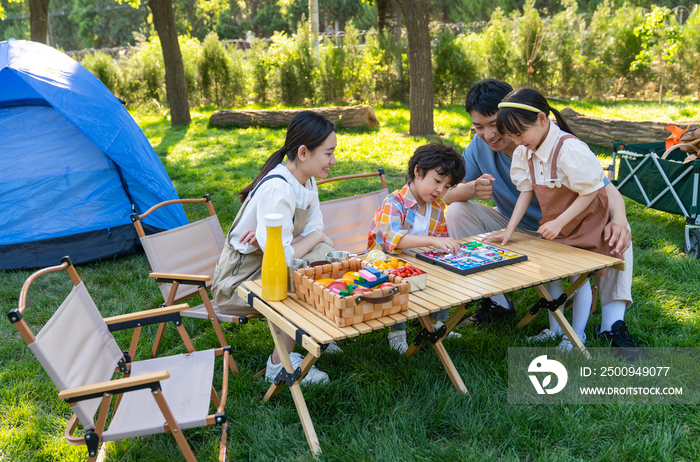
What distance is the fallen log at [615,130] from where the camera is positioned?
283 inches

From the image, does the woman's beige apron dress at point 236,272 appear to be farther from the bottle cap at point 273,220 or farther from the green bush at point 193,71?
the green bush at point 193,71

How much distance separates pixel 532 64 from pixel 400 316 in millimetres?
11981

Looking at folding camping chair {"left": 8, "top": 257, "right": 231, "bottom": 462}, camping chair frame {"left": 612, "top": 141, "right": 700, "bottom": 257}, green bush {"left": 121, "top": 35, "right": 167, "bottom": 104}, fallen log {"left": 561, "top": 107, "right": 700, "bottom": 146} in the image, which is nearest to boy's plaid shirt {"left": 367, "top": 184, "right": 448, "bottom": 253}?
folding camping chair {"left": 8, "top": 257, "right": 231, "bottom": 462}

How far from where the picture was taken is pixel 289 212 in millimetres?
2527

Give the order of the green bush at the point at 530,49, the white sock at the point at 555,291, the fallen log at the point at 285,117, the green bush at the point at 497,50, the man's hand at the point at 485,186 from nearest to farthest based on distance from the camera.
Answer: the white sock at the point at 555,291 < the man's hand at the point at 485,186 < the fallen log at the point at 285,117 < the green bush at the point at 530,49 < the green bush at the point at 497,50

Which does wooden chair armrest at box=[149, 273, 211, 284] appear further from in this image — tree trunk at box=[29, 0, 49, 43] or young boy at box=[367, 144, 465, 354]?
tree trunk at box=[29, 0, 49, 43]

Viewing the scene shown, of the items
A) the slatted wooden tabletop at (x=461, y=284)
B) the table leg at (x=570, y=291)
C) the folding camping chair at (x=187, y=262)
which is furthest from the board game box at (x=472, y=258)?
the folding camping chair at (x=187, y=262)

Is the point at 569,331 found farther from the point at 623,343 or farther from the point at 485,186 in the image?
the point at 485,186

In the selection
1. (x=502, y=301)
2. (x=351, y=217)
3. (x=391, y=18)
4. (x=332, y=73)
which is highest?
(x=391, y=18)

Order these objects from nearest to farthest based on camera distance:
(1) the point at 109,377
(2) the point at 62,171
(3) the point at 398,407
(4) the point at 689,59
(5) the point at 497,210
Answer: (1) the point at 109,377 < (3) the point at 398,407 < (5) the point at 497,210 < (2) the point at 62,171 < (4) the point at 689,59

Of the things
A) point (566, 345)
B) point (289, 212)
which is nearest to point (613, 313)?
point (566, 345)

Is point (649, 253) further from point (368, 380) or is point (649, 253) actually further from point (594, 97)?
point (594, 97)

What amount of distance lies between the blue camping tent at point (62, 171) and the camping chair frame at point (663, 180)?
4234 mm

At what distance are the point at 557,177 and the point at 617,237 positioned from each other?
1.45 ft
